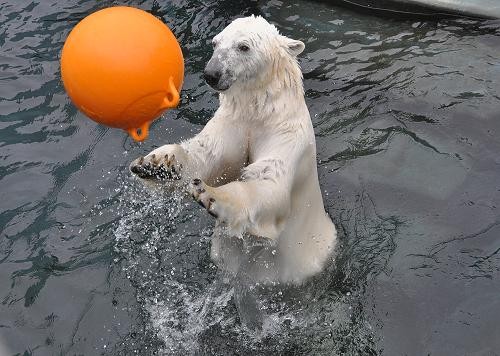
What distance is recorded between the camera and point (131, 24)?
10.8 ft

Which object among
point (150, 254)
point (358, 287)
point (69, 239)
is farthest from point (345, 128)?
point (69, 239)

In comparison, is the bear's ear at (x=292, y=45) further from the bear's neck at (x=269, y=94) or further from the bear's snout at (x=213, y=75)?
the bear's snout at (x=213, y=75)

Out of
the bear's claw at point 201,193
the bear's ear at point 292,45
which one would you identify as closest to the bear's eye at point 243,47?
the bear's ear at point 292,45

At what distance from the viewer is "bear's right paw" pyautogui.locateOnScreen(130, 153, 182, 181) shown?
357 cm

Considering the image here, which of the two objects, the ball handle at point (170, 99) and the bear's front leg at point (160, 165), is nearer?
the ball handle at point (170, 99)

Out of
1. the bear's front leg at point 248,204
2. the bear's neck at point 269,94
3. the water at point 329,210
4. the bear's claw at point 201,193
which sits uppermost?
the bear's neck at point 269,94

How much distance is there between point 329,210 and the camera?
5.42 meters

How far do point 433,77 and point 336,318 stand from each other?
304cm

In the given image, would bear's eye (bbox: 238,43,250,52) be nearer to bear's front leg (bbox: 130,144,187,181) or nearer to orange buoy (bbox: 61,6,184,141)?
orange buoy (bbox: 61,6,184,141)

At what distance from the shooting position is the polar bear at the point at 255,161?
3566 millimetres

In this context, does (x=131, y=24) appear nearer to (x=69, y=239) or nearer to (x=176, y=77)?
(x=176, y=77)

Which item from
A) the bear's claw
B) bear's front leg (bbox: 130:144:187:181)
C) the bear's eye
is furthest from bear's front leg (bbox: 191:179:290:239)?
the bear's eye

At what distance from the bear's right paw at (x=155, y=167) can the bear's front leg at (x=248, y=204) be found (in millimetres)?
359

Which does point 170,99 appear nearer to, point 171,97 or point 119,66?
point 171,97
